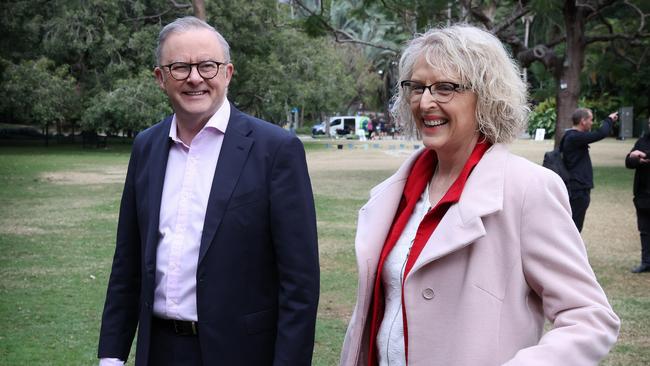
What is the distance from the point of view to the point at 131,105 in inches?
1390

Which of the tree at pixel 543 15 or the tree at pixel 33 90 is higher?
the tree at pixel 543 15

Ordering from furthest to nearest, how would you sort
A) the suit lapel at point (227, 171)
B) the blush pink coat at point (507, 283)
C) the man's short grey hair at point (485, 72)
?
the suit lapel at point (227, 171) < the man's short grey hair at point (485, 72) < the blush pink coat at point (507, 283)

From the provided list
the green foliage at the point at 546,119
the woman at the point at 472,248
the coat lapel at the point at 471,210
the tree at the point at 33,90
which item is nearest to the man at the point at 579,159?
the woman at the point at 472,248

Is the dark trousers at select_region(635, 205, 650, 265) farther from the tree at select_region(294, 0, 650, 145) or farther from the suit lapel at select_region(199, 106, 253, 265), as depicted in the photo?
the tree at select_region(294, 0, 650, 145)

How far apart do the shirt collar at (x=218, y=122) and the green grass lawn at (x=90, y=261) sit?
3.31m

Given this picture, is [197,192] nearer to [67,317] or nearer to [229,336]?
[229,336]

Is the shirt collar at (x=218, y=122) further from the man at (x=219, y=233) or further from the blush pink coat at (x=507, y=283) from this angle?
the blush pink coat at (x=507, y=283)

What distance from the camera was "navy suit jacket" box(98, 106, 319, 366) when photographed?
295cm

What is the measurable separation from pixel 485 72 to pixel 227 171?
104 cm

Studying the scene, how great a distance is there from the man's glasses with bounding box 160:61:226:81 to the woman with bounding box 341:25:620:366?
2.49 feet

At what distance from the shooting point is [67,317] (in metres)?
7.52

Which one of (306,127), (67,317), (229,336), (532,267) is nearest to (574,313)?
(532,267)

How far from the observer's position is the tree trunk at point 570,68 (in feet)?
69.3

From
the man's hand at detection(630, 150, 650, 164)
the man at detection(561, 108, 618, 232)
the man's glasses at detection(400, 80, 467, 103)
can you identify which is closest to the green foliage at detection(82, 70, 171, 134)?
the man at detection(561, 108, 618, 232)
